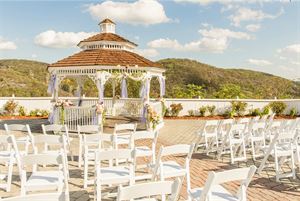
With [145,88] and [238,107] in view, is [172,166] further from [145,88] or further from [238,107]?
[238,107]

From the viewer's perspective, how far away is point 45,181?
5422 mm

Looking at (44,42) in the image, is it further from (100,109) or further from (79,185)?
(79,185)

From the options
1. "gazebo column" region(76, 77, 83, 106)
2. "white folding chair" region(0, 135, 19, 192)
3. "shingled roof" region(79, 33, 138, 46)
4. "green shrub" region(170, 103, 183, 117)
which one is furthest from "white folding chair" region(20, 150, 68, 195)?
"green shrub" region(170, 103, 183, 117)

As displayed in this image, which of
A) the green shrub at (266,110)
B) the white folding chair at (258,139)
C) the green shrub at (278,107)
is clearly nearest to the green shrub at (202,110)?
the green shrub at (266,110)

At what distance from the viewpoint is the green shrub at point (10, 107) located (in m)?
22.8

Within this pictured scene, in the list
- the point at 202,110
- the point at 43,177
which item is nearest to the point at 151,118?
the point at 202,110

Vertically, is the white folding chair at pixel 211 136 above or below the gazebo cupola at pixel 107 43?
below

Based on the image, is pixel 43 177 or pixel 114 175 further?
pixel 114 175

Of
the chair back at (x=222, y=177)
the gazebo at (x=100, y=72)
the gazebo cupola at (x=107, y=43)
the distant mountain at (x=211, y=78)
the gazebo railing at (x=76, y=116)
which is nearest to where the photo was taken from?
the chair back at (x=222, y=177)

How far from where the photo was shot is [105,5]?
25391 mm

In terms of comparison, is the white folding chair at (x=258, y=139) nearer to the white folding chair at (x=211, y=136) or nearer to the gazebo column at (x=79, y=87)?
the white folding chair at (x=211, y=136)

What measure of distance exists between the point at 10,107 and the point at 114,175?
18953mm

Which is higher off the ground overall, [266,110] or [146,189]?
[266,110]

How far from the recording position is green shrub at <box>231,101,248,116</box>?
906 inches
